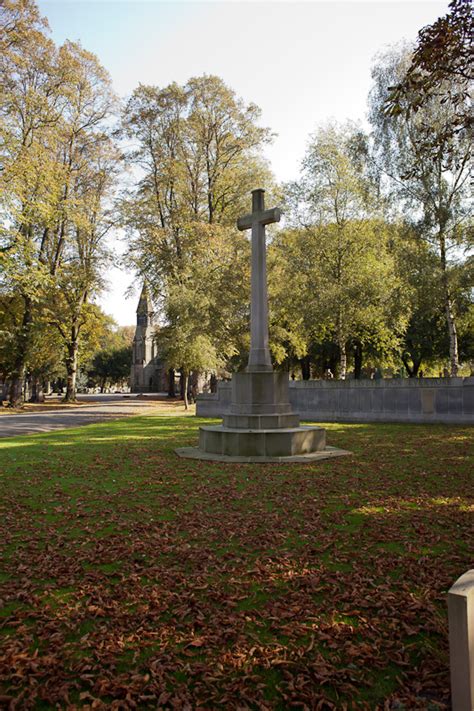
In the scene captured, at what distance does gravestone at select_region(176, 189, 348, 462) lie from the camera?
10.8 m

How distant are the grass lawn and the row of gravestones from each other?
22.8 inches

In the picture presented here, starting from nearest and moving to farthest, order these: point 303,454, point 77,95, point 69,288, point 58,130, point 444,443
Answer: point 303,454 → point 444,443 → point 58,130 → point 77,95 → point 69,288

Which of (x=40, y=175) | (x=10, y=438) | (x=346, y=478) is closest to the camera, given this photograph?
(x=346, y=478)

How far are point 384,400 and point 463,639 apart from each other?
59.8 ft

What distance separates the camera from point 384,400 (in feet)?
64.4

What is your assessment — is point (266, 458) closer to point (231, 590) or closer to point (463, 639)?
point (231, 590)

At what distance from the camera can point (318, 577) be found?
4.20m

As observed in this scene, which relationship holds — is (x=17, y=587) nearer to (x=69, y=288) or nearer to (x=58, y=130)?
(x=58, y=130)

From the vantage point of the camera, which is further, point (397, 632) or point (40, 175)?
point (40, 175)

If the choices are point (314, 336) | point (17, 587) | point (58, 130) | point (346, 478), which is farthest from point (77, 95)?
point (17, 587)

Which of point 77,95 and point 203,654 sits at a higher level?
point 77,95

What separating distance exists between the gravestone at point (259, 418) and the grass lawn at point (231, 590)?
8.08 ft

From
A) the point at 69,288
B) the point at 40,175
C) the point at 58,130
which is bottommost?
the point at 69,288

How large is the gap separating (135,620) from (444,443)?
11.3 m
